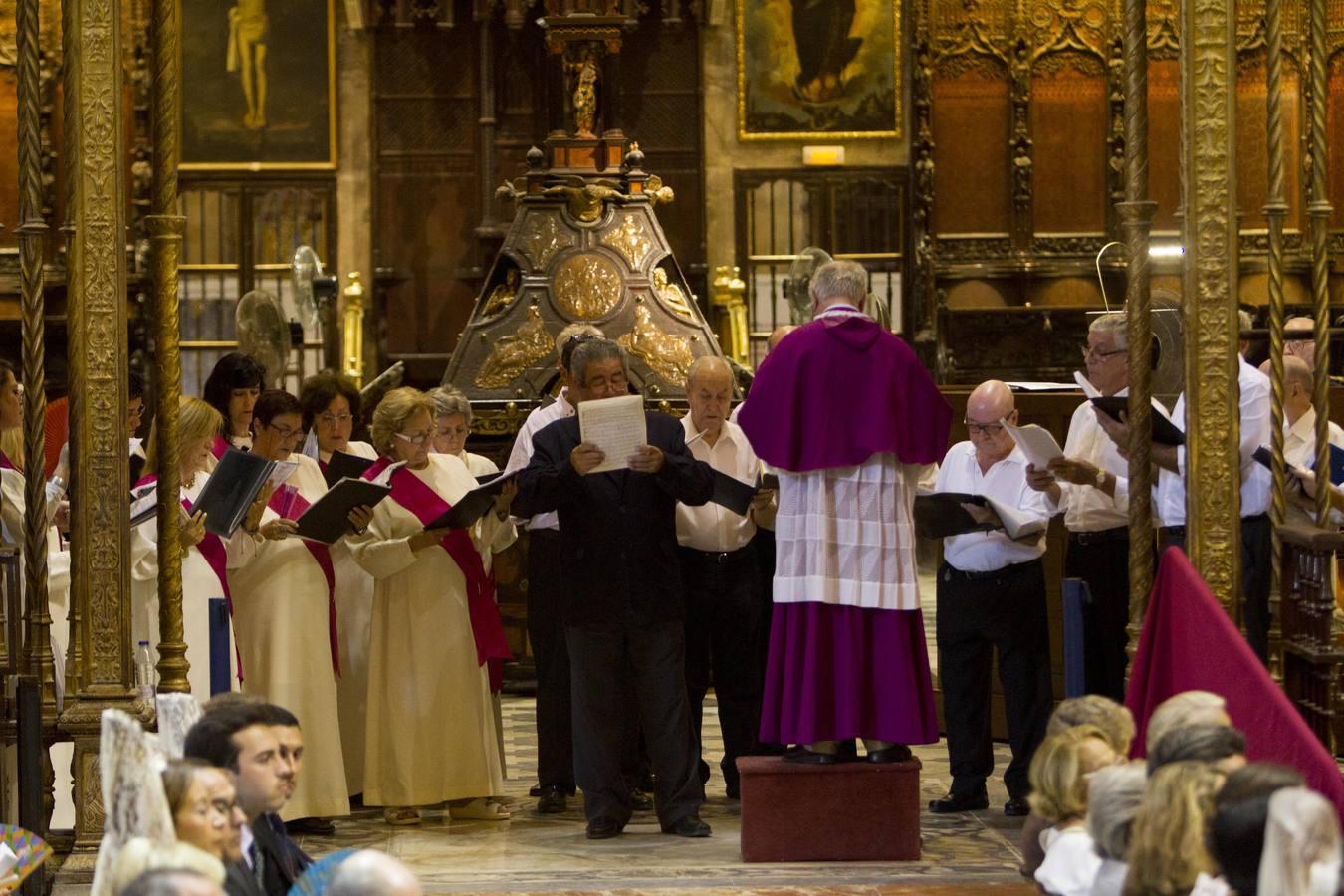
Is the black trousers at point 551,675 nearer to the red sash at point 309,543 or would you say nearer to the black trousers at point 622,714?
the black trousers at point 622,714

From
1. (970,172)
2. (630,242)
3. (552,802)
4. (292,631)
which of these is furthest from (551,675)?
(970,172)

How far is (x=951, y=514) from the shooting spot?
7.24m

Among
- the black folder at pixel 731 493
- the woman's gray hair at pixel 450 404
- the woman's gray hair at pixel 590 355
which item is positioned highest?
the woman's gray hair at pixel 590 355

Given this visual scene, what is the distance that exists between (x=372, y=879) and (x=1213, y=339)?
12.3ft

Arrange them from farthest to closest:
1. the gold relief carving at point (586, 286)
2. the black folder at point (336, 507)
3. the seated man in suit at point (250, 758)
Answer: the gold relief carving at point (586, 286)
the black folder at point (336, 507)
the seated man in suit at point (250, 758)

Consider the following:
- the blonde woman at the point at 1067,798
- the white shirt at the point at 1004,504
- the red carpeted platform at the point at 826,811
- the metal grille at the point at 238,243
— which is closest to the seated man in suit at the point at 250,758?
the blonde woman at the point at 1067,798

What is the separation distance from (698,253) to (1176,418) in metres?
8.81

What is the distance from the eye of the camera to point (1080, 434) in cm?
766

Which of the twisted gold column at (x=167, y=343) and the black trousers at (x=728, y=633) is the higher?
the twisted gold column at (x=167, y=343)

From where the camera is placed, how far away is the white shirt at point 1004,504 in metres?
7.55

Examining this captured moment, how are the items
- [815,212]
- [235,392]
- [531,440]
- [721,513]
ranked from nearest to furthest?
[721,513], [235,392], [531,440], [815,212]

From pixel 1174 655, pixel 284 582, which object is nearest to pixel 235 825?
pixel 1174 655

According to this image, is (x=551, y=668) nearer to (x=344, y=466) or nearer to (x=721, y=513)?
(x=721, y=513)

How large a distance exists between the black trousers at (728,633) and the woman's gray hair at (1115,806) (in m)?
3.48
